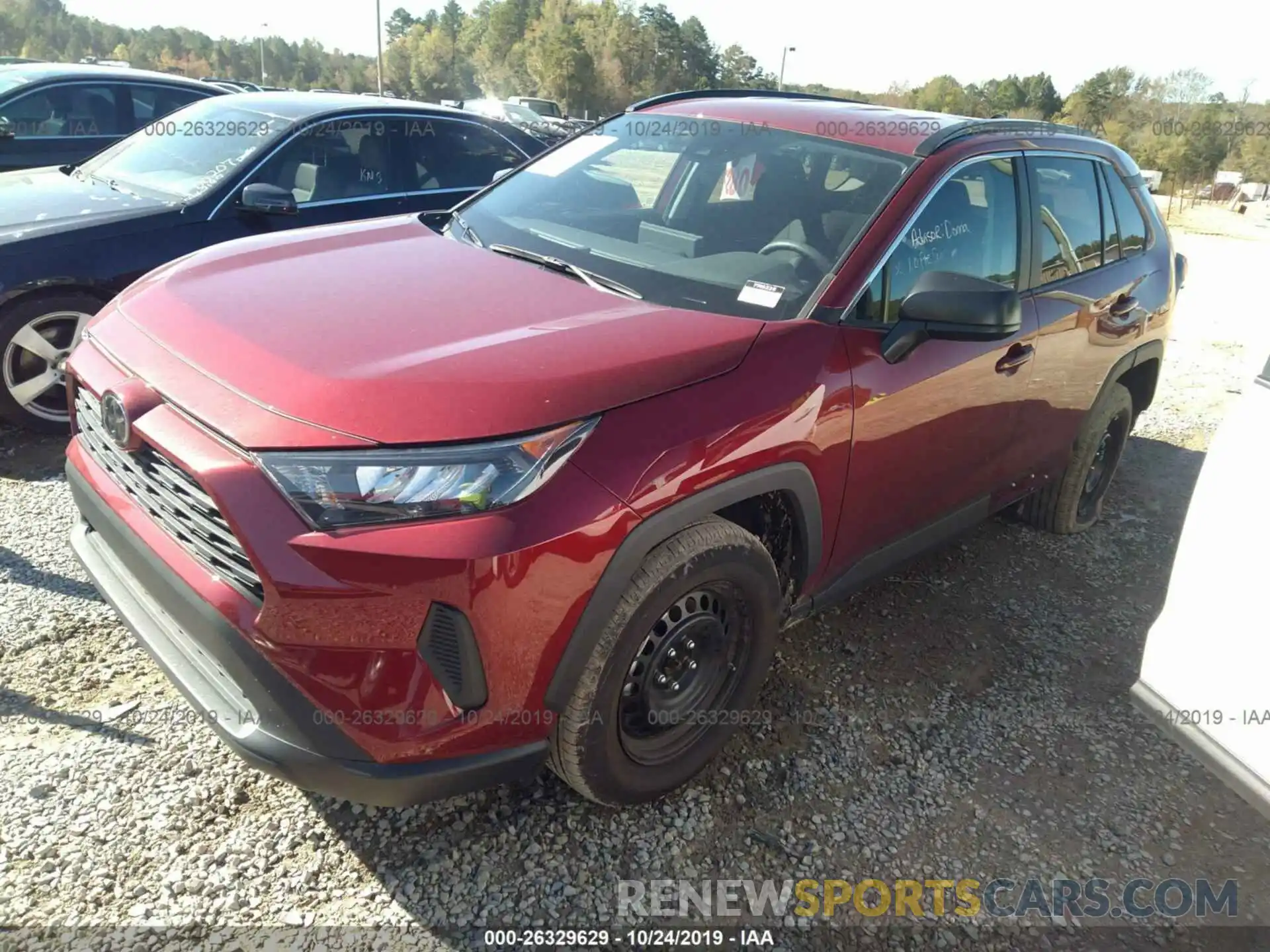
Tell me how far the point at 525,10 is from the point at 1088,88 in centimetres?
6778

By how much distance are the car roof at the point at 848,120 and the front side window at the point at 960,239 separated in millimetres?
161

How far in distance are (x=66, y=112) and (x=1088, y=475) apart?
757cm

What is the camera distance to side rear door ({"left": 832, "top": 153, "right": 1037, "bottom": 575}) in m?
Answer: 2.59

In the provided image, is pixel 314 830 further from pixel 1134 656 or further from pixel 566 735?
pixel 1134 656

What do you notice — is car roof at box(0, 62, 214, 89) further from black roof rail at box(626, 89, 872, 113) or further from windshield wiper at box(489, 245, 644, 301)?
windshield wiper at box(489, 245, 644, 301)

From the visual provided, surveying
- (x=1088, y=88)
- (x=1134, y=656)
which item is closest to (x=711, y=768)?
(x=1134, y=656)

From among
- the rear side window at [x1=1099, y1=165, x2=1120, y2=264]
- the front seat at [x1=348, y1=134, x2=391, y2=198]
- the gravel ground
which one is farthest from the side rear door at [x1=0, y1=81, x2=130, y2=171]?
the rear side window at [x1=1099, y1=165, x2=1120, y2=264]

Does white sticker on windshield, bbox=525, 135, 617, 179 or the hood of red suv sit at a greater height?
white sticker on windshield, bbox=525, 135, 617, 179

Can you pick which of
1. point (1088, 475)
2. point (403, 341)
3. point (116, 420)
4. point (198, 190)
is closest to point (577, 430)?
point (403, 341)

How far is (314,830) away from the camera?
7.57ft

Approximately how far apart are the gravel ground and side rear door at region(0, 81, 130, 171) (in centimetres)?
432

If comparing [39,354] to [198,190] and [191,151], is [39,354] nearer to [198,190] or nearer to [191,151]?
[198,190]

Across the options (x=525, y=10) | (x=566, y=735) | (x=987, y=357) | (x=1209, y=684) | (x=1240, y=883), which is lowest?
(x=1240, y=883)

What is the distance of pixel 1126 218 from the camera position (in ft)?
13.1
